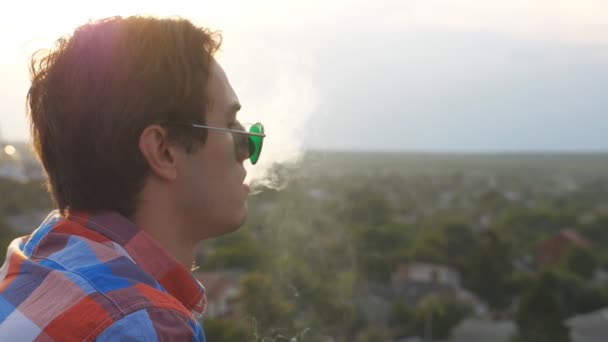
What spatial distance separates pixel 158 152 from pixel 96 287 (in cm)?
27

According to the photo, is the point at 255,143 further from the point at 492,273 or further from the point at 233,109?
the point at 492,273

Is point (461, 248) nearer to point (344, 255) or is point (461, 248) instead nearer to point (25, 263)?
point (344, 255)

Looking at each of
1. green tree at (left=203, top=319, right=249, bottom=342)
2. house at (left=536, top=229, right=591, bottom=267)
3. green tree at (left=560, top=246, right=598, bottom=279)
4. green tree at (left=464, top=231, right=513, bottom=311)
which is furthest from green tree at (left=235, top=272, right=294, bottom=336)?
house at (left=536, top=229, right=591, bottom=267)

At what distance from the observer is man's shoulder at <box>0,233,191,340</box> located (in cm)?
93

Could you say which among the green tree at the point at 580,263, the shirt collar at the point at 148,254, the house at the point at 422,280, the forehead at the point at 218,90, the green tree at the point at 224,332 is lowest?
the house at the point at 422,280

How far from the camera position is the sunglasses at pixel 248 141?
1280mm

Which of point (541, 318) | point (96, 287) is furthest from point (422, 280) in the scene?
point (96, 287)

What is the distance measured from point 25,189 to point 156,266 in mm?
34358

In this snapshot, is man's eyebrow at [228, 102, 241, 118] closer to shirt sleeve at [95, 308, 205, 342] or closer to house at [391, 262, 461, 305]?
shirt sleeve at [95, 308, 205, 342]

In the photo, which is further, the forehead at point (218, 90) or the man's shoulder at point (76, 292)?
the forehead at point (218, 90)

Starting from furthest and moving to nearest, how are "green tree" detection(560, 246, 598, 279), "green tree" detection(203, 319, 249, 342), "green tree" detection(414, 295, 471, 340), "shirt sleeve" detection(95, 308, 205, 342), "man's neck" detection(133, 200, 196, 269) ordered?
"green tree" detection(560, 246, 598, 279), "green tree" detection(414, 295, 471, 340), "green tree" detection(203, 319, 249, 342), "man's neck" detection(133, 200, 196, 269), "shirt sleeve" detection(95, 308, 205, 342)

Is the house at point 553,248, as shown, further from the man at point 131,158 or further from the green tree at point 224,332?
the man at point 131,158

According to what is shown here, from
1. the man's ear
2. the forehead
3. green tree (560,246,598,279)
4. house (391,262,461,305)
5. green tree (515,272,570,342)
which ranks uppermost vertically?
the forehead

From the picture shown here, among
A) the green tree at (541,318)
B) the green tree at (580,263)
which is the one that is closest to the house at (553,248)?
the green tree at (580,263)
